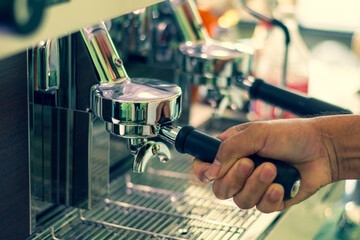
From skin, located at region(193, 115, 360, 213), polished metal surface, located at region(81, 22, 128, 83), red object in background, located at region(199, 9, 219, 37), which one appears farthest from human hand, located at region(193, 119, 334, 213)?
red object in background, located at region(199, 9, 219, 37)

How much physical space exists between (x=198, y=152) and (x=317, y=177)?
7.1 inches

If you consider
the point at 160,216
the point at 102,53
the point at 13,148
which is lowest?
the point at 160,216

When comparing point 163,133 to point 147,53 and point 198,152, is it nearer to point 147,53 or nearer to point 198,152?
point 198,152

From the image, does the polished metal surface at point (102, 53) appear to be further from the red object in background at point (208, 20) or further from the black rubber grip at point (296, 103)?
the red object in background at point (208, 20)

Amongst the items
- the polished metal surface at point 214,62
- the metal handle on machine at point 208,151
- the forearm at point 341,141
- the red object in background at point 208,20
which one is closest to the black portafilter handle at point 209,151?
the metal handle on machine at point 208,151

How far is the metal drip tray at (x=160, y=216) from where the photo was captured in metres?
0.73

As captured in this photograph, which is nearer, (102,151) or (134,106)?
(134,106)

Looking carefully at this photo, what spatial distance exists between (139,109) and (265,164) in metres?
0.14

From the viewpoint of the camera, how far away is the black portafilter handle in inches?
23.3

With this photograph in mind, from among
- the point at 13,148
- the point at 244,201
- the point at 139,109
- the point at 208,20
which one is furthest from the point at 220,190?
the point at 208,20

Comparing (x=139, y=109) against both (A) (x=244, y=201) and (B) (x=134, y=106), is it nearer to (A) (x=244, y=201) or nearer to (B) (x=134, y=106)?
(B) (x=134, y=106)

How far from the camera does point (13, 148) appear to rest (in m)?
0.65

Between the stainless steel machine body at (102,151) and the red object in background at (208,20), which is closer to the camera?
the stainless steel machine body at (102,151)

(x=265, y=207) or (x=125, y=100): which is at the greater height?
(x=125, y=100)
